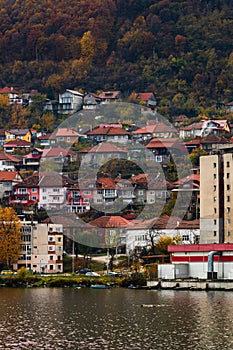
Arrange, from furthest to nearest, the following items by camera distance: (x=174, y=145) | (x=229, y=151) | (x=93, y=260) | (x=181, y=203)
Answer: (x=174, y=145)
(x=181, y=203)
(x=93, y=260)
(x=229, y=151)

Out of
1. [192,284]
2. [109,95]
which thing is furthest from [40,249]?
[109,95]

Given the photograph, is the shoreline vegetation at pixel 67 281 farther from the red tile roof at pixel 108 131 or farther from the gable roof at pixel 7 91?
the gable roof at pixel 7 91

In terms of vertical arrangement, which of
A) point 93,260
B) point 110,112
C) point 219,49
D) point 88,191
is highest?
point 219,49

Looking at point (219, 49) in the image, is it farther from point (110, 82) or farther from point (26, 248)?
point (26, 248)

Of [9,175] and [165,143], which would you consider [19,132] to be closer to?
[9,175]

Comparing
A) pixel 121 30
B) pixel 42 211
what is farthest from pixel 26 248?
pixel 121 30

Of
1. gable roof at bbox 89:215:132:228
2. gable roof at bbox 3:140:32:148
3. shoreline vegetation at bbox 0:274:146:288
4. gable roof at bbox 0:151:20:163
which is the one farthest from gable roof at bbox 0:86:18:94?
shoreline vegetation at bbox 0:274:146:288

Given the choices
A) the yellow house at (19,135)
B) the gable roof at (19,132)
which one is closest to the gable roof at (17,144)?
the yellow house at (19,135)
